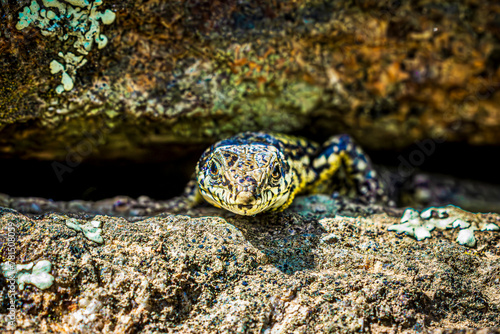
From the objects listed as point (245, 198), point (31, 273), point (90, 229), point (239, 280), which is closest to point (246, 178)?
point (245, 198)

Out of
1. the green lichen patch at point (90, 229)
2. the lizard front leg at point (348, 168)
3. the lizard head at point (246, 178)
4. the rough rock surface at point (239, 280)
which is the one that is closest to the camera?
the rough rock surface at point (239, 280)

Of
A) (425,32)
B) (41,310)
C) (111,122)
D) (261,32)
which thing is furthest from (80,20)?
(425,32)

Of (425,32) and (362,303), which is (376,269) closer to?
(362,303)

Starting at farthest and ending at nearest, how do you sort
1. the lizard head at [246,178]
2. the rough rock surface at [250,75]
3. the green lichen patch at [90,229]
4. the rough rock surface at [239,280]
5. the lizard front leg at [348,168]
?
the lizard front leg at [348,168] < the rough rock surface at [250,75] < the lizard head at [246,178] < the green lichen patch at [90,229] < the rough rock surface at [239,280]

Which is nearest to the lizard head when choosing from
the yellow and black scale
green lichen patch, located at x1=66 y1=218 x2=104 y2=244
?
the yellow and black scale

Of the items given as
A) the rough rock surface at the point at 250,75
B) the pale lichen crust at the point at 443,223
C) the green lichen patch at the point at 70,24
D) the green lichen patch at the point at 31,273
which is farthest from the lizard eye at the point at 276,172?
the green lichen patch at the point at 70,24

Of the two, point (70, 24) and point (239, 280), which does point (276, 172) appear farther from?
point (70, 24)

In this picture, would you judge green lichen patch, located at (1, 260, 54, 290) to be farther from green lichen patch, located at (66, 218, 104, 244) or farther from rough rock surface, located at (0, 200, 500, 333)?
green lichen patch, located at (66, 218, 104, 244)

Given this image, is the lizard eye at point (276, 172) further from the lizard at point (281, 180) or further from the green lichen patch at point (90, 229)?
the green lichen patch at point (90, 229)
